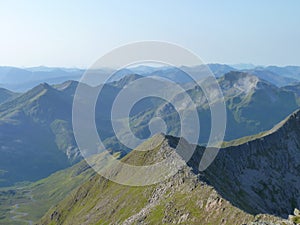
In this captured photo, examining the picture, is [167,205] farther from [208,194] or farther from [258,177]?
[258,177]

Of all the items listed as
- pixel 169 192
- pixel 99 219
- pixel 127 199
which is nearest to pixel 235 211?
pixel 169 192

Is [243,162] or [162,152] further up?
[162,152]

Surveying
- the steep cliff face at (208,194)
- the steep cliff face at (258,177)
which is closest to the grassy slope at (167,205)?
the steep cliff face at (208,194)

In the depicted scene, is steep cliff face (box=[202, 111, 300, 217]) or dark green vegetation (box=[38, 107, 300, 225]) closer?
dark green vegetation (box=[38, 107, 300, 225])

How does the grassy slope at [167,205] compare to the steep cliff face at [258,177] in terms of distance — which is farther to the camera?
the steep cliff face at [258,177]

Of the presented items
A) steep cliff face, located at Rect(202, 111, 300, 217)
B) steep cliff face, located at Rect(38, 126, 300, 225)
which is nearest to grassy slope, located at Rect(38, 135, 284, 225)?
steep cliff face, located at Rect(38, 126, 300, 225)

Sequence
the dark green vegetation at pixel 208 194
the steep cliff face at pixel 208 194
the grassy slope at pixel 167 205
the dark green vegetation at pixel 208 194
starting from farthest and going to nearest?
1. the dark green vegetation at pixel 208 194
2. the dark green vegetation at pixel 208 194
3. the steep cliff face at pixel 208 194
4. the grassy slope at pixel 167 205

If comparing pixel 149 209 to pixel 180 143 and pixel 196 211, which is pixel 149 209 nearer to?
pixel 196 211

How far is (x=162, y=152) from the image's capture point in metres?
167

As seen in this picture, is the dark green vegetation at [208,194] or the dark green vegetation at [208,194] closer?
the dark green vegetation at [208,194]

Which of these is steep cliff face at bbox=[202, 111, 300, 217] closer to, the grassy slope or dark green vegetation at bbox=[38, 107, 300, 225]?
dark green vegetation at bbox=[38, 107, 300, 225]

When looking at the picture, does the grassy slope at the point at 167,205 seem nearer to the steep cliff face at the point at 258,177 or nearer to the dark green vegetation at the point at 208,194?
the dark green vegetation at the point at 208,194

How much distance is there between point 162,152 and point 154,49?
73.3 metres

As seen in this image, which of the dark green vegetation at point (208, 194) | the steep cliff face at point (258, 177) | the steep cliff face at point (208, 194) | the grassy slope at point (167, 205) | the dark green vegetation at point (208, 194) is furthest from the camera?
the steep cliff face at point (258, 177)
